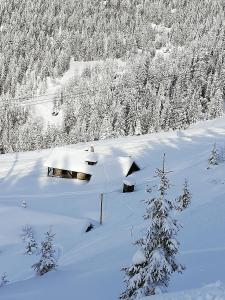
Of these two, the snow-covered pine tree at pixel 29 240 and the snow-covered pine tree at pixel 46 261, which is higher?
the snow-covered pine tree at pixel 46 261

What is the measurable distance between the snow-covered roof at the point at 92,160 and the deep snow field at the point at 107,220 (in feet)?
4.96

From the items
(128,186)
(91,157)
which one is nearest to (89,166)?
(91,157)

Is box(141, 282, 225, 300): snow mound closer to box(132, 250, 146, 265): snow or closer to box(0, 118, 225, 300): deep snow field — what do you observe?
box(0, 118, 225, 300): deep snow field

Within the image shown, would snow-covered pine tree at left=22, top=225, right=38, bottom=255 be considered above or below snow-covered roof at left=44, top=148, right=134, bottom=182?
above

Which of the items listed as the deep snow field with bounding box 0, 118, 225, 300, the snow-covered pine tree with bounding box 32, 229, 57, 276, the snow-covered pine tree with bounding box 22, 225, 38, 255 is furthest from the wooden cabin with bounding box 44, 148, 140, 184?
the snow-covered pine tree with bounding box 32, 229, 57, 276

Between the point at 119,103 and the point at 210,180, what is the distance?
4263 inches

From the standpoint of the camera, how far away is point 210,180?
143 feet

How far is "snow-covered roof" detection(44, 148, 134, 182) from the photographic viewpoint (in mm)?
56469

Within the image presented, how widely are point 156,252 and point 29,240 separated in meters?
19.6

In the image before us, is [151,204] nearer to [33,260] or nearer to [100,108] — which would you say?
[33,260]

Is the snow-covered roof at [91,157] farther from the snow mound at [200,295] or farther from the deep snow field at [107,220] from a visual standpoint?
the snow mound at [200,295]

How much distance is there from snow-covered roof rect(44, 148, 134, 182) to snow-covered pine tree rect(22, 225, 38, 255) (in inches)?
797

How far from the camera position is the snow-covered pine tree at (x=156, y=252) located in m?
14.9

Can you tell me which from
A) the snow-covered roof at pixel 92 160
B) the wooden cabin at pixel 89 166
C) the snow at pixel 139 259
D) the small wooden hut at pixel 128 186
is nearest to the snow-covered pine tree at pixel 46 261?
the snow at pixel 139 259
